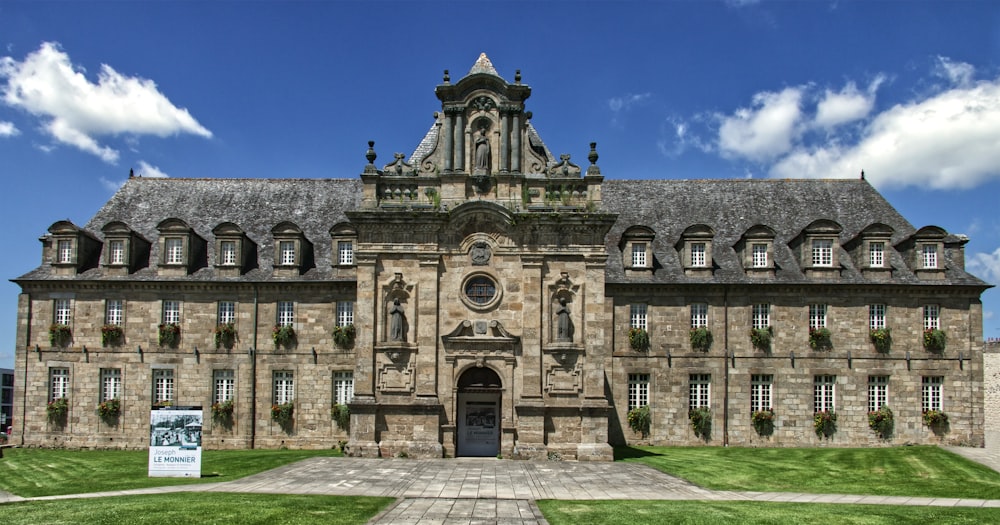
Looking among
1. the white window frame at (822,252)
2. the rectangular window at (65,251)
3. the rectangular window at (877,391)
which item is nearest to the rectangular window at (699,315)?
the white window frame at (822,252)

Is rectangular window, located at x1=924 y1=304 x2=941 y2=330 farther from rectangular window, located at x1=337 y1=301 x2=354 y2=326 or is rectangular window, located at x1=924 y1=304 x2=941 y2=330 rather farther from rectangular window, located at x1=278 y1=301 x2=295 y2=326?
rectangular window, located at x1=278 y1=301 x2=295 y2=326

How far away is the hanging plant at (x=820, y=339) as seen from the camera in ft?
115

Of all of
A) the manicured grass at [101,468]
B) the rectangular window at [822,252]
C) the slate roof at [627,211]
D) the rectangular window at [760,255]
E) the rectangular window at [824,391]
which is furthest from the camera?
the slate roof at [627,211]

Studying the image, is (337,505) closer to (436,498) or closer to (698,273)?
(436,498)

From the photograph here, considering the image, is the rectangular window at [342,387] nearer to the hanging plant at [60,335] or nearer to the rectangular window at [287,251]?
the rectangular window at [287,251]

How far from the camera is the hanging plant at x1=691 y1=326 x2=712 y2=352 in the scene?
Answer: 3538 centimetres

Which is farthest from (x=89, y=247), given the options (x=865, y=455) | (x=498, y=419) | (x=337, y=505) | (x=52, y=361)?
(x=865, y=455)

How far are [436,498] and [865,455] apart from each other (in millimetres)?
18932

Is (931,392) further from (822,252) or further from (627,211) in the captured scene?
(627,211)

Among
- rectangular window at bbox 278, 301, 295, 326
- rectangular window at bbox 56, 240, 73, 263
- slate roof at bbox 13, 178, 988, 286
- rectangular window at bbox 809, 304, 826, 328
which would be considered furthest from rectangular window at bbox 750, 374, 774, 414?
rectangular window at bbox 56, 240, 73, 263

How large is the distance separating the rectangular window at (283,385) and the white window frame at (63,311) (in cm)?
965

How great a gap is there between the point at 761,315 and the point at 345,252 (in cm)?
1883

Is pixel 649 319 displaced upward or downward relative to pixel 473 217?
downward

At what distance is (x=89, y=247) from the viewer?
36.9m
